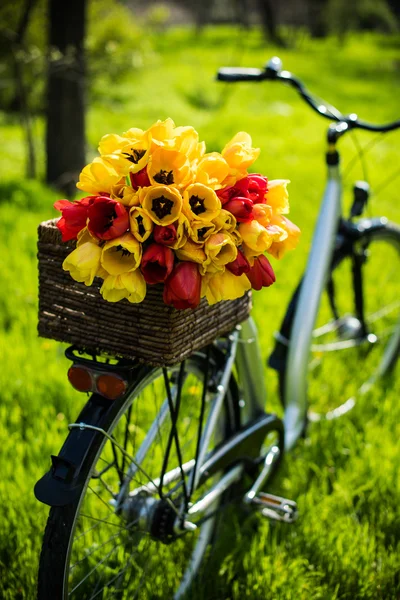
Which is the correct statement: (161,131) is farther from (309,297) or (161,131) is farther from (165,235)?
(309,297)

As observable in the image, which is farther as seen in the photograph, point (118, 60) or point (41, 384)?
point (118, 60)

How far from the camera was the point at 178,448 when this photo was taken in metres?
1.95

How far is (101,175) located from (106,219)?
0.11m

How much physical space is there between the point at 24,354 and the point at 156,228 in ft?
6.64

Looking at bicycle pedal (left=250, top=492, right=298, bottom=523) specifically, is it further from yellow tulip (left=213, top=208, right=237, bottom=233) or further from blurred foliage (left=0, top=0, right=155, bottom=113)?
blurred foliage (left=0, top=0, right=155, bottom=113)

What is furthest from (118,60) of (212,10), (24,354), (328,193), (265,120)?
(212,10)

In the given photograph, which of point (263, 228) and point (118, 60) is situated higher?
point (263, 228)

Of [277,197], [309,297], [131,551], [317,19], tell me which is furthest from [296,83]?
[317,19]

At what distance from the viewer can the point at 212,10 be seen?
81.9 feet

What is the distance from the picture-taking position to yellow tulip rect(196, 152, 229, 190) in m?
1.64

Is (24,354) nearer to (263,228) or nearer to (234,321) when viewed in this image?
(234,321)

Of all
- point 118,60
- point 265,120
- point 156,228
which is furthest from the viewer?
point 265,120

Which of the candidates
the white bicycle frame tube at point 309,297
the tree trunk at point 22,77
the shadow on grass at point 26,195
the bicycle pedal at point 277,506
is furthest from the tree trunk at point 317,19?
the bicycle pedal at point 277,506

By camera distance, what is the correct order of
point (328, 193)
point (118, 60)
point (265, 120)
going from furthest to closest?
1. point (265, 120)
2. point (118, 60)
3. point (328, 193)
